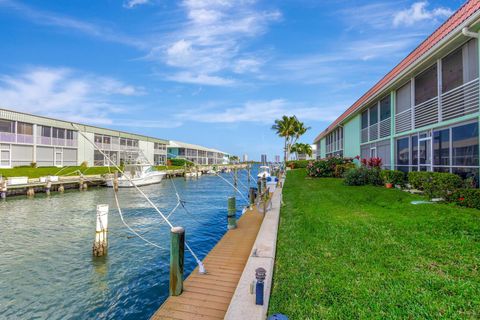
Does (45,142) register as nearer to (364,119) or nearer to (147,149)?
(147,149)

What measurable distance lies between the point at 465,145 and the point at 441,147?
1.56 meters

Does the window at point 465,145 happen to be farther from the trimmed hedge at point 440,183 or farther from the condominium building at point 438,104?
the trimmed hedge at point 440,183

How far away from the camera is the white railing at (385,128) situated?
17.1 metres

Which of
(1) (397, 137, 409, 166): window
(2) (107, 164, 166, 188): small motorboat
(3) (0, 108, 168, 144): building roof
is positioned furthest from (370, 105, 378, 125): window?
(2) (107, 164, 166, 188): small motorboat

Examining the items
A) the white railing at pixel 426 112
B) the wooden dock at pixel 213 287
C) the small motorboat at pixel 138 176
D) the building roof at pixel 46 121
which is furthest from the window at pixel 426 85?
the small motorboat at pixel 138 176

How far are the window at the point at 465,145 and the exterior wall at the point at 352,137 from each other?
12880mm

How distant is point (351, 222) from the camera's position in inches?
335

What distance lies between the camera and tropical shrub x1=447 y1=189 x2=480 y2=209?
875 cm

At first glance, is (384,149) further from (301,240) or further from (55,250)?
(55,250)

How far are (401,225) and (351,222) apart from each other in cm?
144

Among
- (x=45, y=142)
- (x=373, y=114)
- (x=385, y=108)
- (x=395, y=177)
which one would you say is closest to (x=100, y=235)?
(x=395, y=177)

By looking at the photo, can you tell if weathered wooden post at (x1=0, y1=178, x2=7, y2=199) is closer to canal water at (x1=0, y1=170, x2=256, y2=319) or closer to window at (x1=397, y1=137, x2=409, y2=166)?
canal water at (x1=0, y1=170, x2=256, y2=319)

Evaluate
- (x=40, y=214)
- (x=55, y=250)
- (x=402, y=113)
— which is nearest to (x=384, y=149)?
(x=402, y=113)

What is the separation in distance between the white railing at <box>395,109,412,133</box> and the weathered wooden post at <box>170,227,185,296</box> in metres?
14.7
